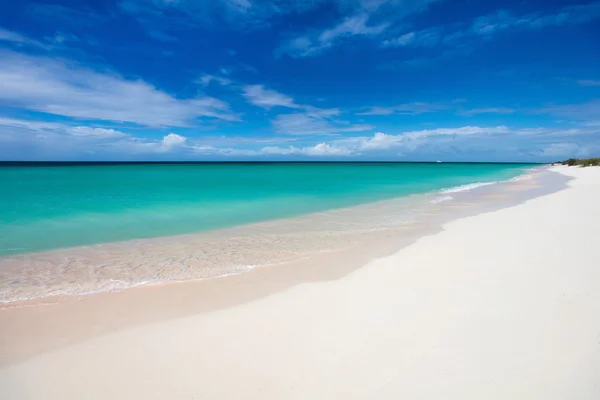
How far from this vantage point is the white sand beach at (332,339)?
2758mm

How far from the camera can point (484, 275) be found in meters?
5.16

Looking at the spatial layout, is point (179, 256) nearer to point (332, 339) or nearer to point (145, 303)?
point (145, 303)

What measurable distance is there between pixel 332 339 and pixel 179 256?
15.4ft

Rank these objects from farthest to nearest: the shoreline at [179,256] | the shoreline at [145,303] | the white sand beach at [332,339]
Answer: the shoreline at [179,256] → the shoreline at [145,303] → the white sand beach at [332,339]

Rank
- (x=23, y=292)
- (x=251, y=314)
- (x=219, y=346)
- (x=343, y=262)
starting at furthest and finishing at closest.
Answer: (x=343, y=262) → (x=23, y=292) → (x=251, y=314) → (x=219, y=346)

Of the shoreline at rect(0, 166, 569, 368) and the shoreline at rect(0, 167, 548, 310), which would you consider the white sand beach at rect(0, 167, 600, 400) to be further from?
the shoreline at rect(0, 167, 548, 310)

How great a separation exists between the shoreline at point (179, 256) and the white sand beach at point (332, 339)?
535 mm

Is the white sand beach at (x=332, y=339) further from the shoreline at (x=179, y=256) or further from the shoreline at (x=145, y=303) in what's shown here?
the shoreline at (x=179, y=256)

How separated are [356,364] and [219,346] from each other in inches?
57.7

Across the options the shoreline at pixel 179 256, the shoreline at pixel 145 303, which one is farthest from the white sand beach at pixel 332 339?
the shoreline at pixel 179 256

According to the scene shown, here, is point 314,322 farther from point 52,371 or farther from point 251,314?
point 52,371

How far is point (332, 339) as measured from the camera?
11.2ft

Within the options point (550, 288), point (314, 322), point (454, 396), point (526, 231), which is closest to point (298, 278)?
point (314, 322)

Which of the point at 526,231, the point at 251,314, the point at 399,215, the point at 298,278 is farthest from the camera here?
the point at 399,215
